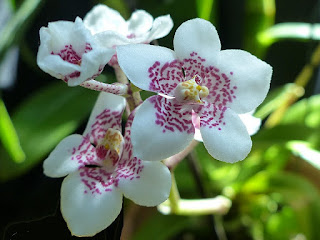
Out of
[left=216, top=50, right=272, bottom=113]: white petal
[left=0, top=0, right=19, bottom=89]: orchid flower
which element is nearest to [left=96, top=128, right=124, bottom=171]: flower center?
[left=216, top=50, right=272, bottom=113]: white petal

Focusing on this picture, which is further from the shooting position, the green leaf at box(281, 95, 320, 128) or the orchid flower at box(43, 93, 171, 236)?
the green leaf at box(281, 95, 320, 128)

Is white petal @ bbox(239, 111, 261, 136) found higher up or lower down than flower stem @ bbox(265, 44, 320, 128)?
higher up

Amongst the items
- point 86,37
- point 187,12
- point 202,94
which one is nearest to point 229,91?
point 202,94

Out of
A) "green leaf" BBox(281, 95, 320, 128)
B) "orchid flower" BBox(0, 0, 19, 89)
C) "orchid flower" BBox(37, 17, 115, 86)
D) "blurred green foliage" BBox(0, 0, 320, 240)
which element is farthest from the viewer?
"orchid flower" BBox(0, 0, 19, 89)

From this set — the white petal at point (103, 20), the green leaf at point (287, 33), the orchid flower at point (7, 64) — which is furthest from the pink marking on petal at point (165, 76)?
the orchid flower at point (7, 64)

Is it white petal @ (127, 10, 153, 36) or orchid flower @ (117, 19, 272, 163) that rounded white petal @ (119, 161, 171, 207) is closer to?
orchid flower @ (117, 19, 272, 163)

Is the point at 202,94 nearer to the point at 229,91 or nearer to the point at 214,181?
the point at 229,91

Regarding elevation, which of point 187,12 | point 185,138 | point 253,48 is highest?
point 185,138
